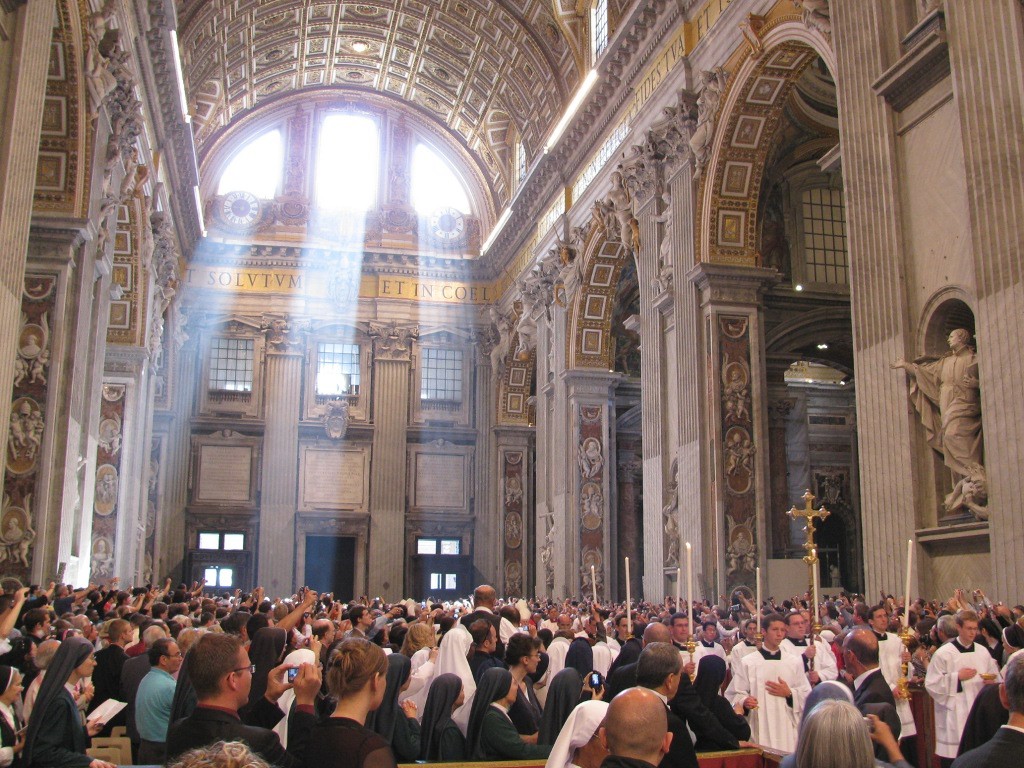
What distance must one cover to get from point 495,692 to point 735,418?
38.6 feet

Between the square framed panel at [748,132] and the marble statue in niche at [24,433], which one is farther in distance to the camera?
the square framed panel at [748,132]

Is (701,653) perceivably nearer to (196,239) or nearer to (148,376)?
(148,376)

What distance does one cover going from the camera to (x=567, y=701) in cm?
595

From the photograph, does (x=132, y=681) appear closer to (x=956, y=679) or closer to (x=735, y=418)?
(x=956, y=679)

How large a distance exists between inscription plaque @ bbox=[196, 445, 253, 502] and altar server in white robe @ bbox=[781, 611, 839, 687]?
955 inches

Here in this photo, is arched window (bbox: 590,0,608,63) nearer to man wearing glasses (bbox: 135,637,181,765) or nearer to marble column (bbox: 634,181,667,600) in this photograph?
marble column (bbox: 634,181,667,600)

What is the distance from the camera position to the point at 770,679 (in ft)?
22.5

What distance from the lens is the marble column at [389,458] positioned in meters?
30.1

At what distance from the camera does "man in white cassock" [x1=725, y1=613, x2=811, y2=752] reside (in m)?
6.94

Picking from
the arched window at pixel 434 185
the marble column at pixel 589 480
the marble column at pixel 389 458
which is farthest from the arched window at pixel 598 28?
the marble column at pixel 389 458

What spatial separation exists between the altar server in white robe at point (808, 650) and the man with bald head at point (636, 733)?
4030 millimetres

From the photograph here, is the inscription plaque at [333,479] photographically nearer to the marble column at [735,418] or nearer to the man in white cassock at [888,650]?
the marble column at [735,418]

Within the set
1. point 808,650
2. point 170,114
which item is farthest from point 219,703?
point 170,114

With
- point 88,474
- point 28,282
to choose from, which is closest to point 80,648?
point 28,282
